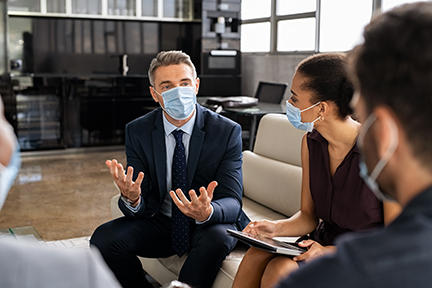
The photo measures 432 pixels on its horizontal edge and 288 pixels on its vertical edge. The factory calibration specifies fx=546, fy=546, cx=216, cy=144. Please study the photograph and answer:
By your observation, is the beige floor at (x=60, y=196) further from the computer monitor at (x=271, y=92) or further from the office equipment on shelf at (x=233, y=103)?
the computer monitor at (x=271, y=92)

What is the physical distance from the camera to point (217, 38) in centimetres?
761

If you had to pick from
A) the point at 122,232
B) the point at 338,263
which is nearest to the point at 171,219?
the point at 122,232

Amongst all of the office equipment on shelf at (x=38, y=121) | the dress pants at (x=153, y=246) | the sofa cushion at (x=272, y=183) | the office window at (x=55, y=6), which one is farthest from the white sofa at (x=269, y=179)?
the office window at (x=55, y=6)

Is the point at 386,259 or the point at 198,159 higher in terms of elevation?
the point at 386,259

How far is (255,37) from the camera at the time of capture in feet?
25.4

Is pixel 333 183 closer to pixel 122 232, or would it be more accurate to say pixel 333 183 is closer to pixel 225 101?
pixel 122 232

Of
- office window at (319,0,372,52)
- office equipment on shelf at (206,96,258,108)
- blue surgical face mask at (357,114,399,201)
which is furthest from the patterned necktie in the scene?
office window at (319,0,372,52)

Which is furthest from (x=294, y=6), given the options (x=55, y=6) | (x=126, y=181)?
(x=126, y=181)

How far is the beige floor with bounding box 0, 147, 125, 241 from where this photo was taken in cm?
395

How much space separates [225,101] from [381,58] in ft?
14.4

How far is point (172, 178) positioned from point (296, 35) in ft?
15.9

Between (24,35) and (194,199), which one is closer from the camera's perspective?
(194,199)

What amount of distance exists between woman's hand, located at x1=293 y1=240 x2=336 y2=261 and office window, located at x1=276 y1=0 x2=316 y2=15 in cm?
505

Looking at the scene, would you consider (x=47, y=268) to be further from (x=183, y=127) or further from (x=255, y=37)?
(x=255, y=37)
